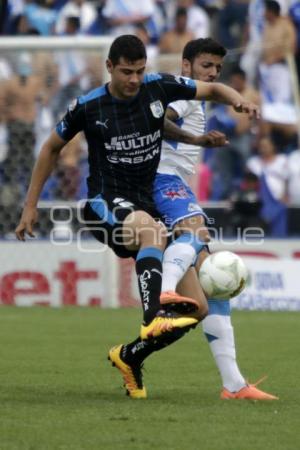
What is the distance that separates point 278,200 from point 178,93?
29.5 feet

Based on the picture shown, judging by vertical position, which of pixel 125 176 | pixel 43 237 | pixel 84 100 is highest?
pixel 84 100

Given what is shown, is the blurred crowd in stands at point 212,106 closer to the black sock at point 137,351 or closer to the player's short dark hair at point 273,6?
the player's short dark hair at point 273,6

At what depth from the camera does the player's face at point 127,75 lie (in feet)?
23.4

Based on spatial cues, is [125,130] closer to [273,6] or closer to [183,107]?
[183,107]

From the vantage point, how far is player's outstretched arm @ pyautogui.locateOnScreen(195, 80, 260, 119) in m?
7.09

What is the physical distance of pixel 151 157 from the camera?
7.42m

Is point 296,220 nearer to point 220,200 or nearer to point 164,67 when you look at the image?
point 220,200

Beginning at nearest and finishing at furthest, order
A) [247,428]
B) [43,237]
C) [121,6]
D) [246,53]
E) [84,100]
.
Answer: [247,428]
[84,100]
[43,237]
[246,53]
[121,6]

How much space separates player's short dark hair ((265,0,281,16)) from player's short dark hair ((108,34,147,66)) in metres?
10.7

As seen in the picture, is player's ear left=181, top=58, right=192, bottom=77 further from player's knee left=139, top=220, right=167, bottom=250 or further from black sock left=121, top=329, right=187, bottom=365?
black sock left=121, top=329, right=187, bottom=365

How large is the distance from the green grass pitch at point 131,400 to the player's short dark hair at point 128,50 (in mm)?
1972

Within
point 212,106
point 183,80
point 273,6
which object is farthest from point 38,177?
point 273,6

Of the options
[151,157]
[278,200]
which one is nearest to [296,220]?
[278,200]

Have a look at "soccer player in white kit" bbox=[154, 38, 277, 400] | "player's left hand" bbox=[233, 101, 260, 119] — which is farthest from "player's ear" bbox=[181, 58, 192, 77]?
"player's left hand" bbox=[233, 101, 260, 119]
